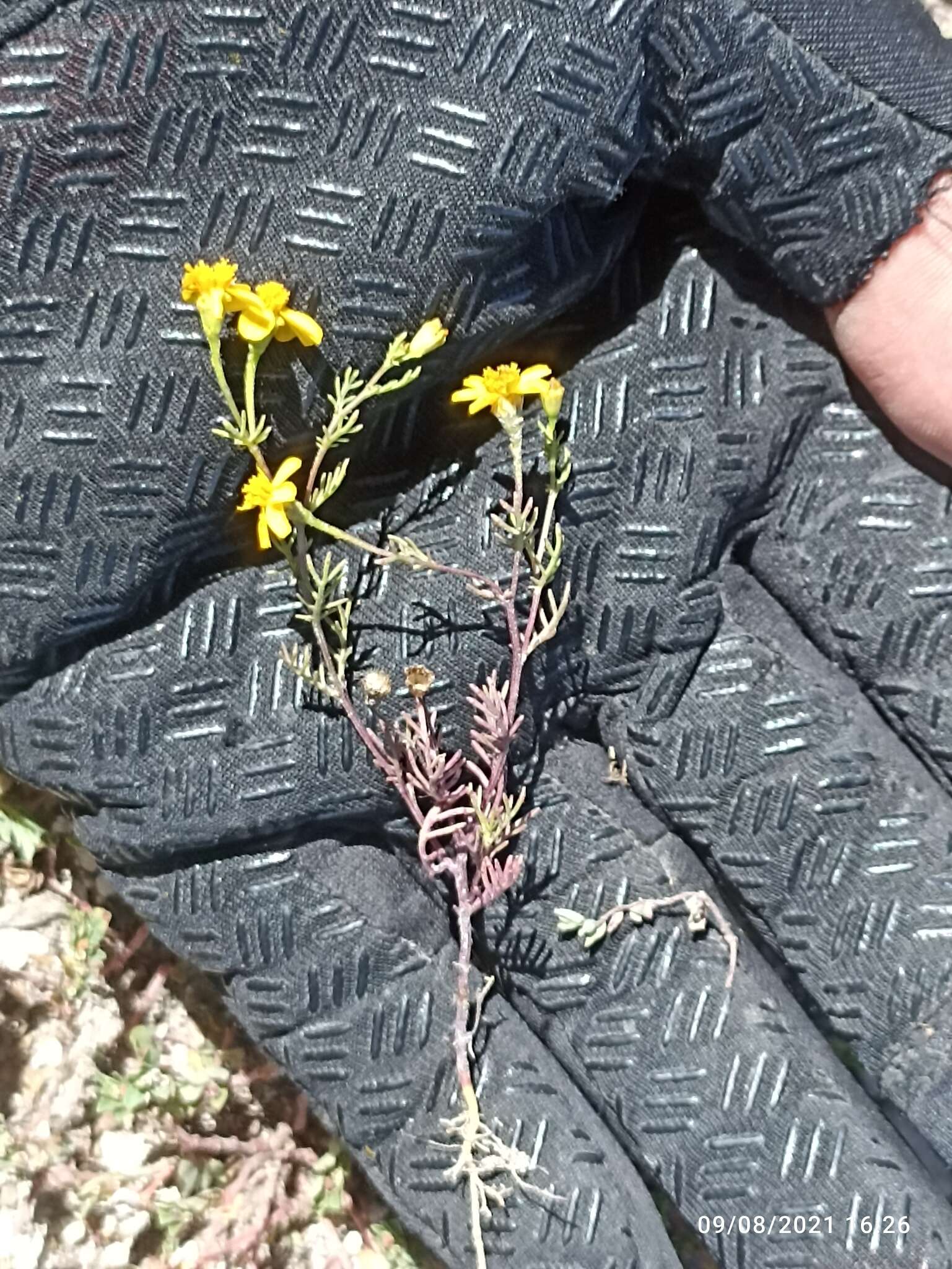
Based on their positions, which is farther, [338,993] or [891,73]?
[338,993]

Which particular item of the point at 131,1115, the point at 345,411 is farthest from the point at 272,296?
the point at 131,1115

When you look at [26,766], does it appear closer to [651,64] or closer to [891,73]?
[651,64]

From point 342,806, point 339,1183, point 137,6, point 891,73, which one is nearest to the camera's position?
point 137,6

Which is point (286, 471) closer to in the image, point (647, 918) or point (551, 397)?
point (551, 397)

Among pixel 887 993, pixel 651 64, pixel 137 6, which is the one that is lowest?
pixel 887 993

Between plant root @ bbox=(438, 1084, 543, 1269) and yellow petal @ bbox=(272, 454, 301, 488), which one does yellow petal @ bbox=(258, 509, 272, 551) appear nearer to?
yellow petal @ bbox=(272, 454, 301, 488)

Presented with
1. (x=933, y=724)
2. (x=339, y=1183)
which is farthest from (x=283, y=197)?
(x=339, y=1183)

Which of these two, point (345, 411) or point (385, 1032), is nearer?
point (345, 411)
